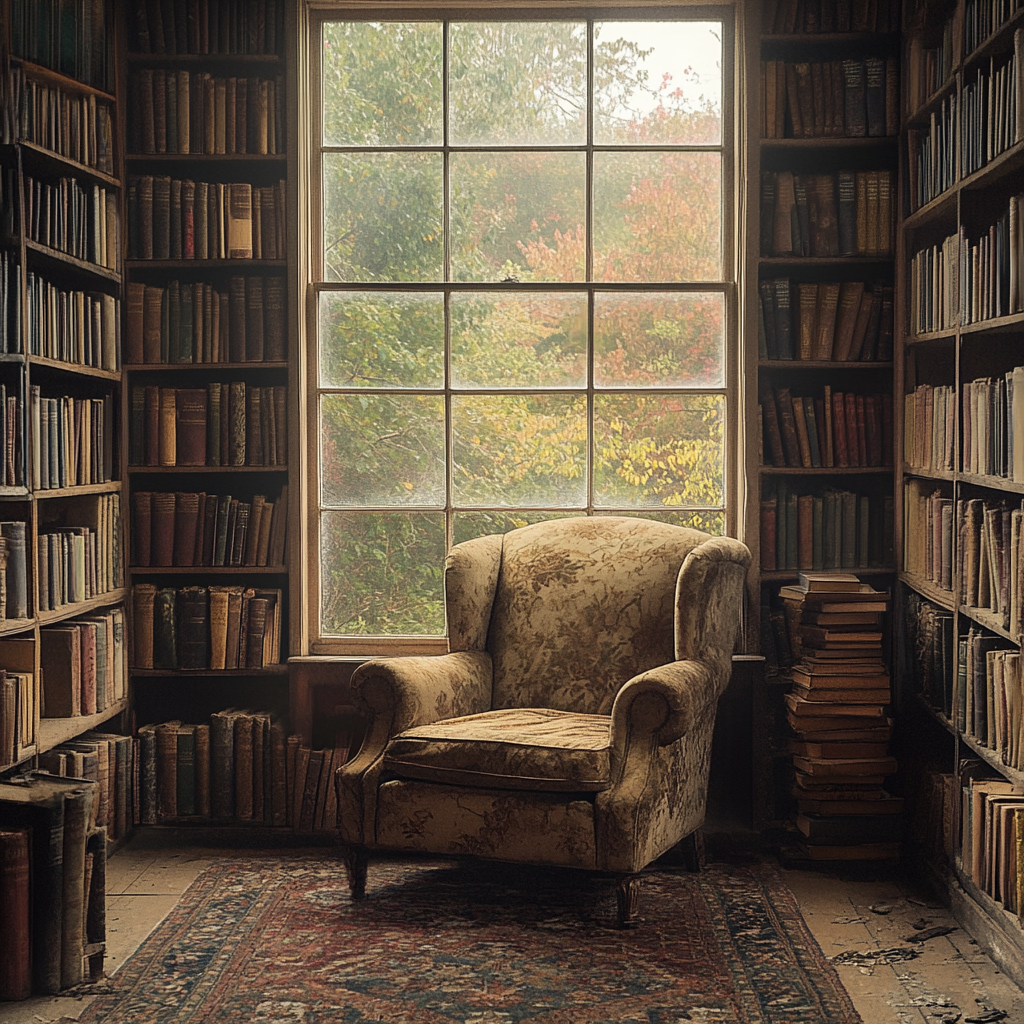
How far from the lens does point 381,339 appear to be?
438 cm

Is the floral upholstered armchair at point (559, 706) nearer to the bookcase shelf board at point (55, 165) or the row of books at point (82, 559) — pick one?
the row of books at point (82, 559)

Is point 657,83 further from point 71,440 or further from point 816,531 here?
point 71,440

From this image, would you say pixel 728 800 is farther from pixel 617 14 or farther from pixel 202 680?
pixel 617 14

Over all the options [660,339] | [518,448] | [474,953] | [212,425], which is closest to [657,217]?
[660,339]

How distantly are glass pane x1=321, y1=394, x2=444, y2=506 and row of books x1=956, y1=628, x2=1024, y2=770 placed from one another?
1884 mm

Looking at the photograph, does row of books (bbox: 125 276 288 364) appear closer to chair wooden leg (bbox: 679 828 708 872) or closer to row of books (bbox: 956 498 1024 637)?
chair wooden leg (bbox: 679 828 708 872)

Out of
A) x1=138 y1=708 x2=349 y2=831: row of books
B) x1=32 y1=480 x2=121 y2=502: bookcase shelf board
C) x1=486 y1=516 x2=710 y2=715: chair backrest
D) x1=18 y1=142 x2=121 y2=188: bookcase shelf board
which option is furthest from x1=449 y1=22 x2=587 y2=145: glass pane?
x1=138 y1=708 x2=349 y2=831: row of books

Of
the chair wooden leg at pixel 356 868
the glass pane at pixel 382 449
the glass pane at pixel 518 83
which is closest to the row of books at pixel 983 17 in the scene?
the glass pane at pixel 518 83

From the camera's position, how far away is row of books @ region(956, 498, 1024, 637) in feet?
9.85

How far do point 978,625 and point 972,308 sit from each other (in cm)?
89

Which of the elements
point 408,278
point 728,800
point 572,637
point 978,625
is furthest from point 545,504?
point 978,625

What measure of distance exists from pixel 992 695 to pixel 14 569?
2.67 metres

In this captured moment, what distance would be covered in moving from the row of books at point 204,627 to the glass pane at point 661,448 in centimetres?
131

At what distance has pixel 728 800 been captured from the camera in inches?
169
